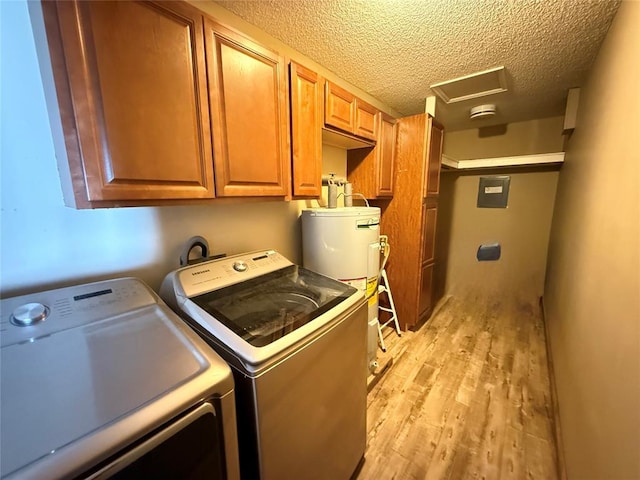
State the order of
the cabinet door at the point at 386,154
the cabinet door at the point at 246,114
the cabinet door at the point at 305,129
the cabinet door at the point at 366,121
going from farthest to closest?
the cabinet door at the point at 386,154, the cabinet door at the point at 366,121, the cabinet door at the point at 305,129, the cabinet door at the point at 246,114

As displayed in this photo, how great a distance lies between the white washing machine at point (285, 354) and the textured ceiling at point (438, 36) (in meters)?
1.36

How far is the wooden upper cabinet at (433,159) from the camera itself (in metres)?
2.36

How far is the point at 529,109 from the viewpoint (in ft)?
9.12

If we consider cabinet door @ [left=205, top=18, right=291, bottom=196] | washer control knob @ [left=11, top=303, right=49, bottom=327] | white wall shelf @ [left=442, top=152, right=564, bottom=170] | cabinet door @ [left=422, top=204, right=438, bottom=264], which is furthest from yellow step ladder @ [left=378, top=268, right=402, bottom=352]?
washer control knob @ [left=11, top=303, right=49, bottom=327]

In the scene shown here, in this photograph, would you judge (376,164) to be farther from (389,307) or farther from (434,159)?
(389,307)

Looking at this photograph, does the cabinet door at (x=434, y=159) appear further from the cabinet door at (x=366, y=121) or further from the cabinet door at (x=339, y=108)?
the cabinet door at (x=339, y=108)

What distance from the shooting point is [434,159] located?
2486mm

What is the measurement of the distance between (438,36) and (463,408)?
2.38 metres

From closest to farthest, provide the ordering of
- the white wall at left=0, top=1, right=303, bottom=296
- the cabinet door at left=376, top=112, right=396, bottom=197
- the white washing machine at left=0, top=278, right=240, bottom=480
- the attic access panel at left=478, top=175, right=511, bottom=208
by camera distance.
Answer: the white washing machine at left=0, top=278, right=240, bottom=480 → the white wall at left=0, top=1, right=303, bottom=296 → the cabinet door at left=376, top=112, right=396, bottom=197 → the attic access panel at left=478, top=175, right=511, bottom=208

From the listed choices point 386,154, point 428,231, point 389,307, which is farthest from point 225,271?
point 428,231

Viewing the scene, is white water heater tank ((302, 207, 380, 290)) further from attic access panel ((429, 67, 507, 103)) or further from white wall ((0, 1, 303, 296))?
attic access panel ((429, 67, 507, 103))

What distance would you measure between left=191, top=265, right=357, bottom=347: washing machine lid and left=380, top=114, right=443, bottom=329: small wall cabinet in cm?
140

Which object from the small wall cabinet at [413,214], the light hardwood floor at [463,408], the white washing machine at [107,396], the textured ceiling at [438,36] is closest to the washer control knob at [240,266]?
the white washing machine at [107,396]

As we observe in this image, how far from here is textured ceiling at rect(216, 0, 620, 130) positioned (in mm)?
1338
